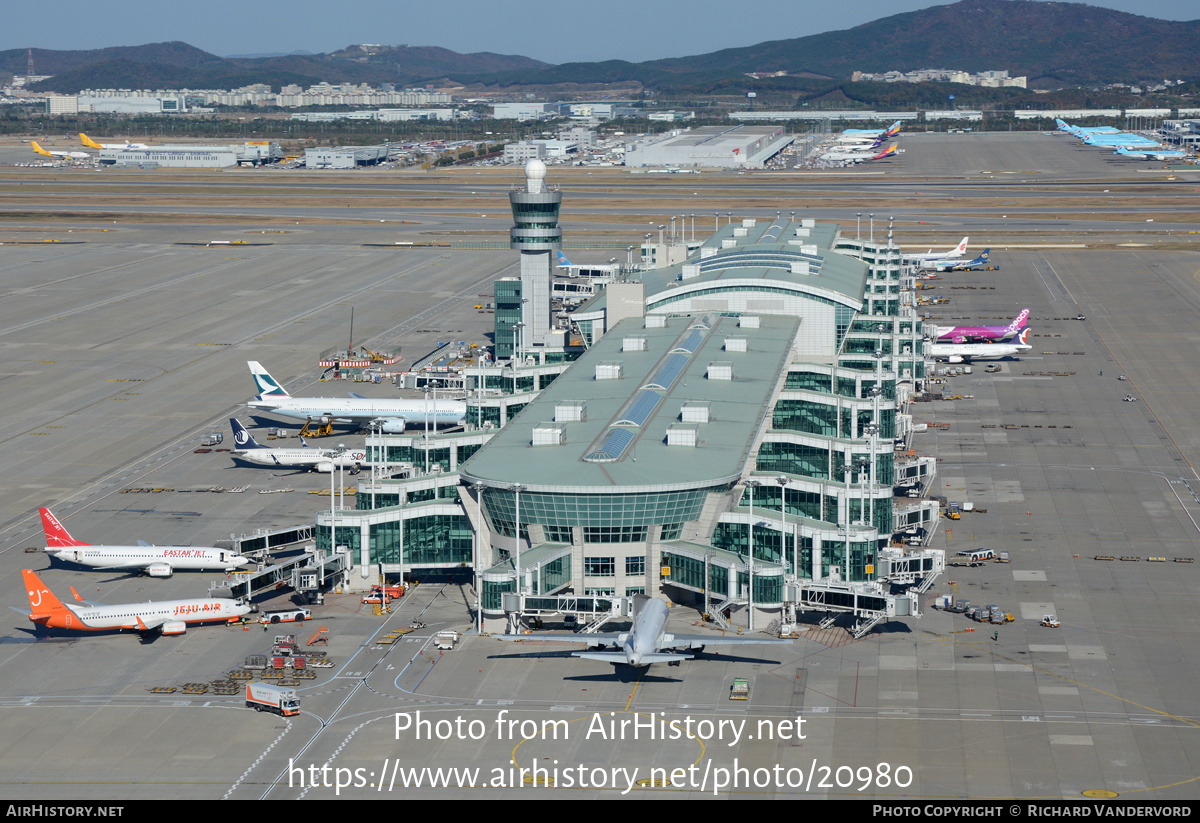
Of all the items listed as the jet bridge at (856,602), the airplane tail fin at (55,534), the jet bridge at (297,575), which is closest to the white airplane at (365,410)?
the jet bridge at (297,575)

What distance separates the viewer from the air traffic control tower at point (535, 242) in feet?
482

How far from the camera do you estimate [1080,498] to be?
103188 millimetres

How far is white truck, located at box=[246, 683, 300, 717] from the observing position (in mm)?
67812

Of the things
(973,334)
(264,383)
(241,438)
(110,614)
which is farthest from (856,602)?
(973,334)

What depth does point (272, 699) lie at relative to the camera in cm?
6806

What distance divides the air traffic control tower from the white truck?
3167 inches

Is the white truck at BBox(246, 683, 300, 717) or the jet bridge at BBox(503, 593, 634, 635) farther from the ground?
the jet bridge at BBox(503, 593, 634, 635)

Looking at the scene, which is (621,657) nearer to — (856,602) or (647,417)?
(856,602)

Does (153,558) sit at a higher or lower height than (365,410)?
lower

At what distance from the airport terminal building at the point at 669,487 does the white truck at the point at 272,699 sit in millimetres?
14074

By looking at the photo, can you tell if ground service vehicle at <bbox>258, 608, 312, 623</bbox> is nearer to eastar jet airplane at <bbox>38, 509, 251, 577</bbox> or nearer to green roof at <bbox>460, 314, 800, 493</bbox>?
eastar jet airplane at <bbox>38, 509, 251, 577</bbox>

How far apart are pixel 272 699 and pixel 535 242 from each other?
86683 millimetres

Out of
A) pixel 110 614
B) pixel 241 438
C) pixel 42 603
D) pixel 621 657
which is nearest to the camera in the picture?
pixel 621 657

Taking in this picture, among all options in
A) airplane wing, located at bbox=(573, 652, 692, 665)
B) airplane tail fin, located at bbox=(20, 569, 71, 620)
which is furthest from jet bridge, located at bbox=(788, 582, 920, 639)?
airplane tail fin, located at bbox=(20, 569, 71, 620)
